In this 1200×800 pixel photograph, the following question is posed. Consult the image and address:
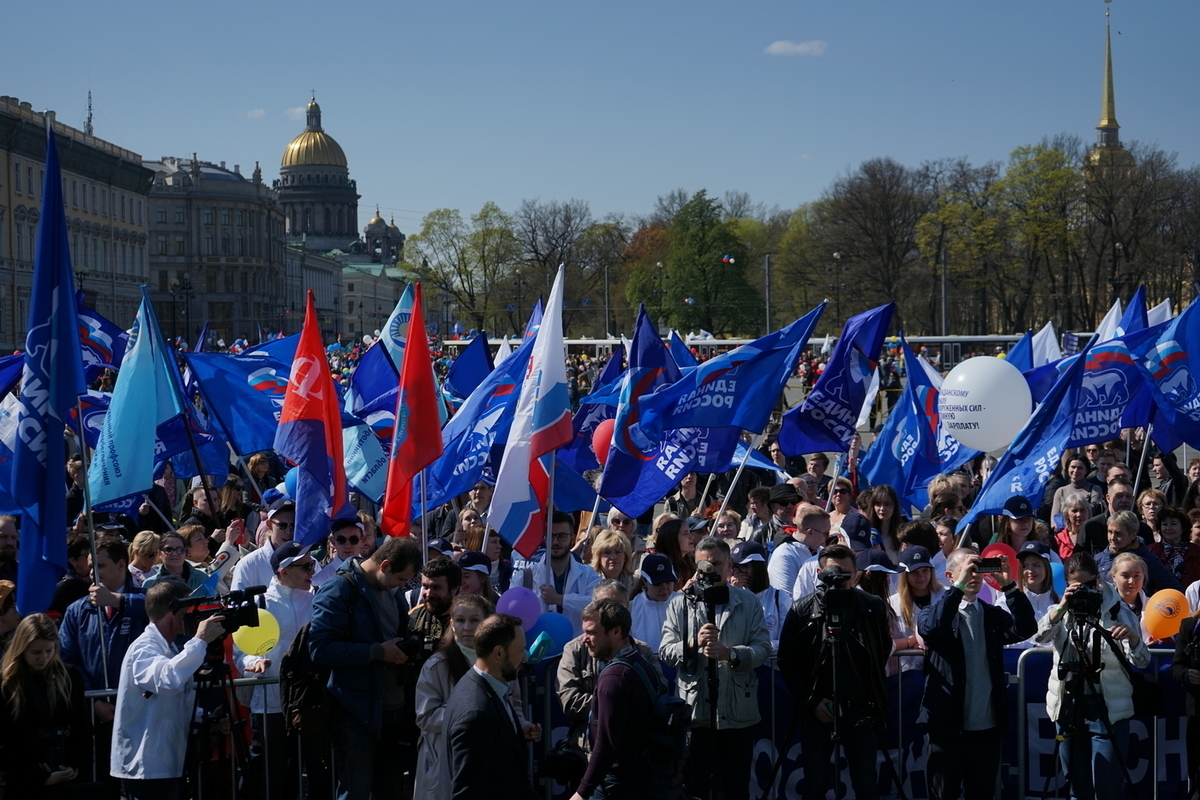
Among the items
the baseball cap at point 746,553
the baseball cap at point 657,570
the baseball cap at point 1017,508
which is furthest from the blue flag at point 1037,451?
the baseball cap at point 657,570

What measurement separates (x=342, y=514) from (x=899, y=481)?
527cm

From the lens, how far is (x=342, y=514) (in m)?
8.70

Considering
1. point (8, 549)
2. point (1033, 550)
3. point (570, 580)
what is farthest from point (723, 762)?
point (8, 549)

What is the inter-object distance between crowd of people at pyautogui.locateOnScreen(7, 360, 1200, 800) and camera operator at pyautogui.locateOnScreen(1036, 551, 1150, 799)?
0.01 metres

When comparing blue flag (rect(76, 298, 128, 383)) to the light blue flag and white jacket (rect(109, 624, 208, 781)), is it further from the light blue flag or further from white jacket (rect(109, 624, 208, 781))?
white jacket (rect(109, 624, 208, 781))

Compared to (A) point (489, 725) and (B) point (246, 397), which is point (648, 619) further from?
(B) point (246, 397)

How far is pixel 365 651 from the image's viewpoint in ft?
18.7

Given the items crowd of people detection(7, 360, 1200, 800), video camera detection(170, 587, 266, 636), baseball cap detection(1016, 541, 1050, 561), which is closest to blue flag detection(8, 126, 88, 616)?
crowd of people detection(7, 360, 1200, 800)

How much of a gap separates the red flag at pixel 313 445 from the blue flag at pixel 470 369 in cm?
418

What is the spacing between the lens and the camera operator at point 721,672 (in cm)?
598

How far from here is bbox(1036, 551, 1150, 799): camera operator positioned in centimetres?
600

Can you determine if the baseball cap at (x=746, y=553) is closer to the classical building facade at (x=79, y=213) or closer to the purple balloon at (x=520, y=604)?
the purple balloon at (x=520, y=604)

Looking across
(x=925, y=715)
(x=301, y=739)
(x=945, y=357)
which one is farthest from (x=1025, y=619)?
(x=945, y=357)

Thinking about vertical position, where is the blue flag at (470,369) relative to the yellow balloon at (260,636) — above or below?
above
